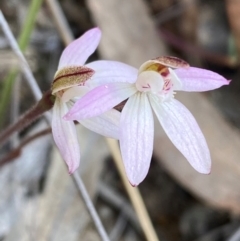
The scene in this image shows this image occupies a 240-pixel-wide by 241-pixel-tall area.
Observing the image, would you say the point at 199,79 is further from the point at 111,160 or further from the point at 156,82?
the point at 111,160

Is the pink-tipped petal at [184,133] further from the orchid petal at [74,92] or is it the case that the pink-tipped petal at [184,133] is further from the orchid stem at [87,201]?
the orchid stem at [87,201]

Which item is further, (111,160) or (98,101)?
(111,160)

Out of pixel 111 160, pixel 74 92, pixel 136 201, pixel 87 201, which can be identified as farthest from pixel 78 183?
pixel 111 160

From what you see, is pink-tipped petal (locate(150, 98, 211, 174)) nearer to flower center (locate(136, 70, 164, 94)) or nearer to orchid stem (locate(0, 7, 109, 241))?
flower center (locate(136, 70, 164, 94))

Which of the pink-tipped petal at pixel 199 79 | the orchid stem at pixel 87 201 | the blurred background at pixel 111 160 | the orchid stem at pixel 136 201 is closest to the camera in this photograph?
the pink-tipped petal at pixel 199 79

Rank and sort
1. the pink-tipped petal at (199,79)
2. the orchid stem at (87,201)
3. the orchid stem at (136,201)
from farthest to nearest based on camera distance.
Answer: the orchid stem at (136,201) → the orchid stem at (87,201) → the pink-tipped petal at (199,79)

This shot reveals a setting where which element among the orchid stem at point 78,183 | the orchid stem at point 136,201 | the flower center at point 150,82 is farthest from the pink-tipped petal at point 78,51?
the orchid stem at point 136,201

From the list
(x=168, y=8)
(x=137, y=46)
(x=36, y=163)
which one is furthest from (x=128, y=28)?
(x=36, y=163)

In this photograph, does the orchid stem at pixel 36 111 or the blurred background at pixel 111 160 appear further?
the blurred background at pixel 111 160
